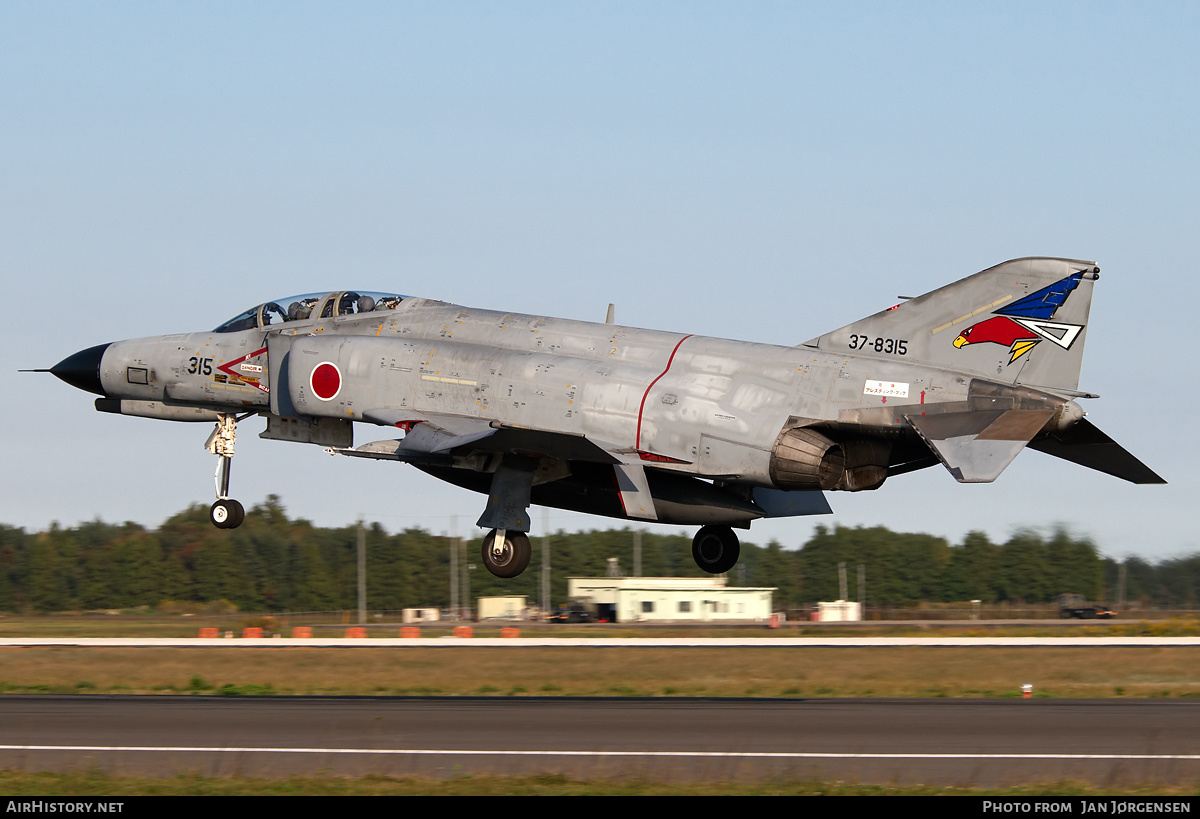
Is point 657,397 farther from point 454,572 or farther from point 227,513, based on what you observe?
point 454,572

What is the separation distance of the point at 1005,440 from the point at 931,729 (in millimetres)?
5225

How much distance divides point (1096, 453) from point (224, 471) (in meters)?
14.5

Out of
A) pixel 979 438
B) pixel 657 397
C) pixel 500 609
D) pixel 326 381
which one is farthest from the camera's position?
pixel 500 609

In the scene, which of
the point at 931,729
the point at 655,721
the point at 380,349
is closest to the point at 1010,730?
the point at 931,729

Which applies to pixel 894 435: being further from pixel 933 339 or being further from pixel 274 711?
pixel 274 711

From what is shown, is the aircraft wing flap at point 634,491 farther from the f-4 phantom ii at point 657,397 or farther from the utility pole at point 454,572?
the utility pole at point 454,572

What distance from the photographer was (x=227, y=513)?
23359 mm

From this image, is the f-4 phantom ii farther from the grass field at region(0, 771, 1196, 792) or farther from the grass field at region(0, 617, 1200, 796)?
the grass field at region(0, 771, 1196, 792)

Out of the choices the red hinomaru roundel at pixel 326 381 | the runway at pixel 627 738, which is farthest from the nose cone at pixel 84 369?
the runway at pixel 627 738

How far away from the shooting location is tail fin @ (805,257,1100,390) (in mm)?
19516

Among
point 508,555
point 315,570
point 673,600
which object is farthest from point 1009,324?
point 673,600

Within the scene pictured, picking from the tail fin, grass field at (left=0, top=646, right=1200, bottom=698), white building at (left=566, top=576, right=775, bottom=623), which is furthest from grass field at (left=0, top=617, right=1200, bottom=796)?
white building at (left=566, top=576, right=775, bottom=623)

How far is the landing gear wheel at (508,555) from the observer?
21.8 m
